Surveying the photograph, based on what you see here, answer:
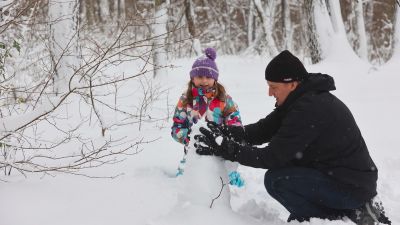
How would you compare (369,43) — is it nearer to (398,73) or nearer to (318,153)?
(398,73)

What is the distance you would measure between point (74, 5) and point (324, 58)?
579cm

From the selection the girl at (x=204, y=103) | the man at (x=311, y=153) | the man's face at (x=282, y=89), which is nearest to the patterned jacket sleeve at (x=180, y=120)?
the girl at (x=204, y=103)

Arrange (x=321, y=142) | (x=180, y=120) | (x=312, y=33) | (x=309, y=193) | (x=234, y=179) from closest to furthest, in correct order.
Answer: (x=321, y=142)
(x=309, y=193)
(x=234, y=179)
(x=180, y=120)
(x=312, y=33)

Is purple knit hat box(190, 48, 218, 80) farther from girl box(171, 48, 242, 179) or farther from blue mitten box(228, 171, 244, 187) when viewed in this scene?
blue mitten box(228, 171, 244, 187)

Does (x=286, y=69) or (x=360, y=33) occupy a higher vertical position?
(x=286, y=69)

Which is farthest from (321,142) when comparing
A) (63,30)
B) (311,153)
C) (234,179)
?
(63,30)

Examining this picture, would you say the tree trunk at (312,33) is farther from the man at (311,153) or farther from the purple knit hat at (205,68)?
the man at (311,153)

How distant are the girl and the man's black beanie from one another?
948 mm

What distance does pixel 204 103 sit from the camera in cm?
372

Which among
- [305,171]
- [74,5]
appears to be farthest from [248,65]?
[305,171]

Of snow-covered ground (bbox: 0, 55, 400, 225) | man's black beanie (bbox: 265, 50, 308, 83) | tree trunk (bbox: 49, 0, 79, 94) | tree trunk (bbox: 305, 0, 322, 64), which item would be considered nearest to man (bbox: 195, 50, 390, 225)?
man's black beanie (bbox: 265, 50, 308, 83)

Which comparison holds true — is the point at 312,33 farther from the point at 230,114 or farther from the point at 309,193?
the point at 309,193

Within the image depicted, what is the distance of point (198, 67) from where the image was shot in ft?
11.9

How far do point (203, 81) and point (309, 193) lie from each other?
1.33 metres
